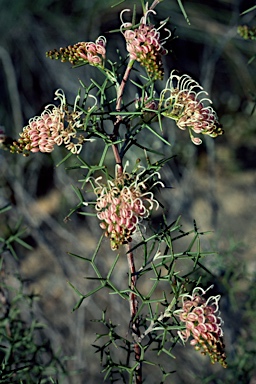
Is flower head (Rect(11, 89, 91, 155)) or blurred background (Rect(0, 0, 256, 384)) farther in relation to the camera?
blurred background (Rect(0, 0, 256, 384))

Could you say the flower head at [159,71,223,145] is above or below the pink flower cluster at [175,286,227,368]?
above

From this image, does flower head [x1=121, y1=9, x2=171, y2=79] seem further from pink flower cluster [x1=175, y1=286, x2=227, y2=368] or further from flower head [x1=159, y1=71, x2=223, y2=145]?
pink flower cluster [x1=175, y1=286, x2=227, y2=368]

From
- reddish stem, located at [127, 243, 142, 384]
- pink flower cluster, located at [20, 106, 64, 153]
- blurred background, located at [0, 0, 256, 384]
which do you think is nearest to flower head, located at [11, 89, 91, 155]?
pink flower cluster, located at [20, 106, 64, 153]

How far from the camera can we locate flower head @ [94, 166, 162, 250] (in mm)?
544

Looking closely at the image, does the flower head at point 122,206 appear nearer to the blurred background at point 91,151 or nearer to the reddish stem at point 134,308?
the reddish stem at point 134,308

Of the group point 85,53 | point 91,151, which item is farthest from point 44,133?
point 91,151

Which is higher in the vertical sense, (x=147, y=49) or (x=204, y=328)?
(x=147, y=49)

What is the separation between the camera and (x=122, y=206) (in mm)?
558

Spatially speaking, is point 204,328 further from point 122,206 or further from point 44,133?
point 44,133

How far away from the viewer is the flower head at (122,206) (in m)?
0.54

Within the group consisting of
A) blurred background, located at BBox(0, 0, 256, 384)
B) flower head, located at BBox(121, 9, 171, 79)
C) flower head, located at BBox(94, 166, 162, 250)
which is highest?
flower head, located at BBox(121, 9, 171, 79)

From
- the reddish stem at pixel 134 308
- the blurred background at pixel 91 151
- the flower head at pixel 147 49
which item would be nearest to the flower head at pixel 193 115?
the flower head at pixel 147 49

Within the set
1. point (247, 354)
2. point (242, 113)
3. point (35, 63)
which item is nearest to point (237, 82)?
point (242, 113)

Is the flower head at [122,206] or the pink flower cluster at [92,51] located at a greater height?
the pink flower cluster at [92,51]
